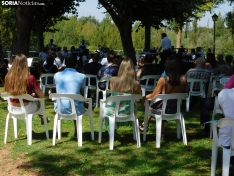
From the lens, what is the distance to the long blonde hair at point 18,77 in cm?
625

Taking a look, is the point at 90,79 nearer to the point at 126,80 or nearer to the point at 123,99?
the point at 126,80

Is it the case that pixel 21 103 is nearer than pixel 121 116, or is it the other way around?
pixel 121 116

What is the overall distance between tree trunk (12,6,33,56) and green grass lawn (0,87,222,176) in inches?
188

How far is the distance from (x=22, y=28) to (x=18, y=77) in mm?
5679

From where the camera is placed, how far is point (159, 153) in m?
5.96

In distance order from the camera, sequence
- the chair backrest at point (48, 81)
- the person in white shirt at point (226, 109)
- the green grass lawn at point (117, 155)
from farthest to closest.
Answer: the chair backrest at point (48, 81), the green grass lawn at point (117, 155), the person in white shirt at point (226, 109)

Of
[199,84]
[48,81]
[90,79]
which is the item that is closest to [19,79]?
[90,79]

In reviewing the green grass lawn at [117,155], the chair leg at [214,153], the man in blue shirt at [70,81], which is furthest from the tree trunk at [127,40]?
the chair leg at [214,153]

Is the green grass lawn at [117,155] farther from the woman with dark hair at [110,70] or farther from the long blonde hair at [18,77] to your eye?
the woman with dark hair at [110,70]

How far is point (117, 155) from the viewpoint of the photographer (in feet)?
19.1

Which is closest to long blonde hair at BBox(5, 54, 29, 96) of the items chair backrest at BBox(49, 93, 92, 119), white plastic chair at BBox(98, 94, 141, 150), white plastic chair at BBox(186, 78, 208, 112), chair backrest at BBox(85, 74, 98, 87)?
chair backrest at BBox(49, 93, 92, 119)

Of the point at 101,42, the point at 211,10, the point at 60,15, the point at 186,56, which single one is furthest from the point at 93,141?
the point at 101,42

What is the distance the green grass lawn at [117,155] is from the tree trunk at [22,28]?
15.7 feet

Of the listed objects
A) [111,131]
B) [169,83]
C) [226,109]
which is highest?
[169,83]
